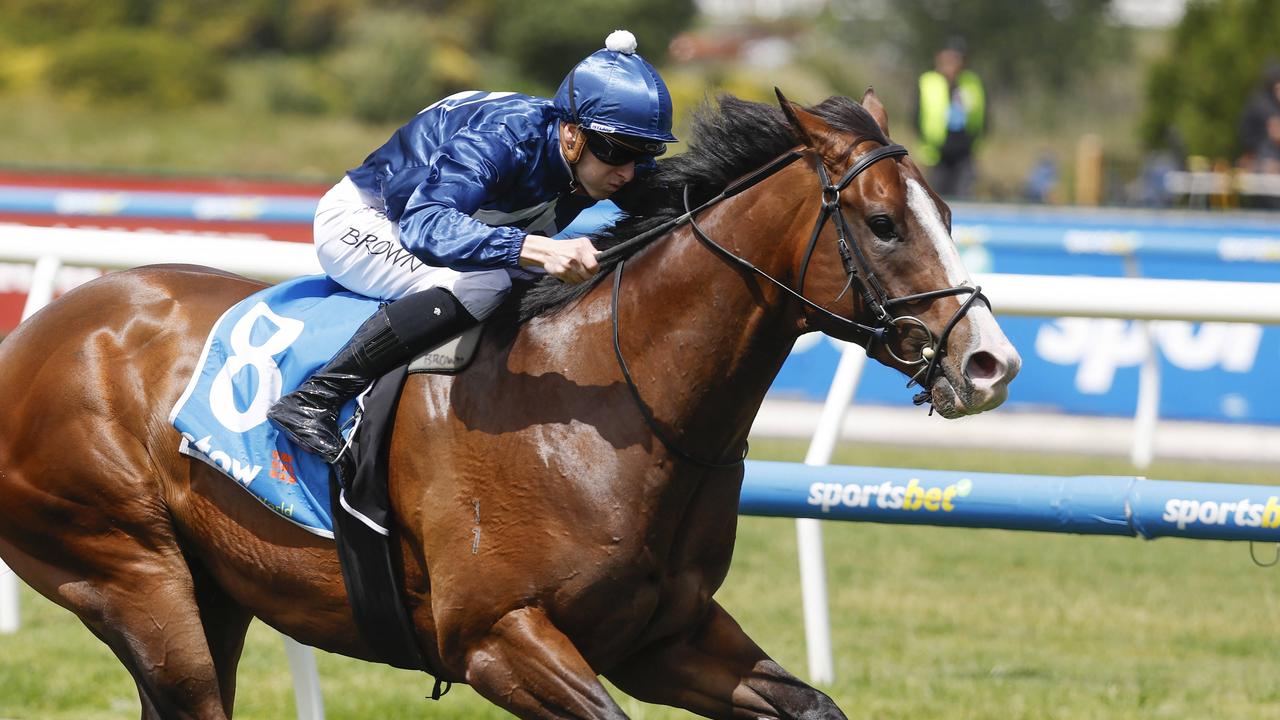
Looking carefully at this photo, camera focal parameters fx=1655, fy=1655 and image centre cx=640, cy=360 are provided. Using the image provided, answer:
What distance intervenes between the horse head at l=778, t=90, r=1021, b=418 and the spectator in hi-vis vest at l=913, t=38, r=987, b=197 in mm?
10857

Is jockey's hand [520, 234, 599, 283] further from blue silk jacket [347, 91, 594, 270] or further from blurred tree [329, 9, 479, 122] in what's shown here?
blurred tree [329, 9, 479, 122]

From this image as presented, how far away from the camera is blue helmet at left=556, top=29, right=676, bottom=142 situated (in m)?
3.35

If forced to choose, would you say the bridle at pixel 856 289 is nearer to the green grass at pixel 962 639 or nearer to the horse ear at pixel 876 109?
the horse ear at pixel 876 109

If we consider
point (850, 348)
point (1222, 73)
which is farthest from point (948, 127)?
point (1222, 73)

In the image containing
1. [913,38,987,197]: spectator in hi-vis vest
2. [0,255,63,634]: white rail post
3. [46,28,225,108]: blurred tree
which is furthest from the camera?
[46,28,225,108]: blurred tree

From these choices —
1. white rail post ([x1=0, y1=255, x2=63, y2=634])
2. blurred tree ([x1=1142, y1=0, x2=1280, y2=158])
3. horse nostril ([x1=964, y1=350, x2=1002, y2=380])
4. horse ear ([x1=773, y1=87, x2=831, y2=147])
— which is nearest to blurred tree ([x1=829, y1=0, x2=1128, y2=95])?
blurred tree ([x1=1142, y1=0, x2=1280, y2=158])

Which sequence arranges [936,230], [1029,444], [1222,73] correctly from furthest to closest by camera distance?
[1222,73], [1029,444], [936,230]

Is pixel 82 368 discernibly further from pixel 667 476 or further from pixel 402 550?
pixel 667 476

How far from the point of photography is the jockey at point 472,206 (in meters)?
3.23

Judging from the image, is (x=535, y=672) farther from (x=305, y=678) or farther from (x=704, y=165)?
(x=305, y=678)

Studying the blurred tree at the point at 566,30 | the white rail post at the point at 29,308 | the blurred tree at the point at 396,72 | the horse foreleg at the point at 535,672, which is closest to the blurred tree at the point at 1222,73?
the blurred tree at the point at 566,30

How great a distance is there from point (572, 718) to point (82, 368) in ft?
4.78

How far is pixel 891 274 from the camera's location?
3084mm

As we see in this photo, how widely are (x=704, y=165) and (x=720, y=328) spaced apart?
376 mm
